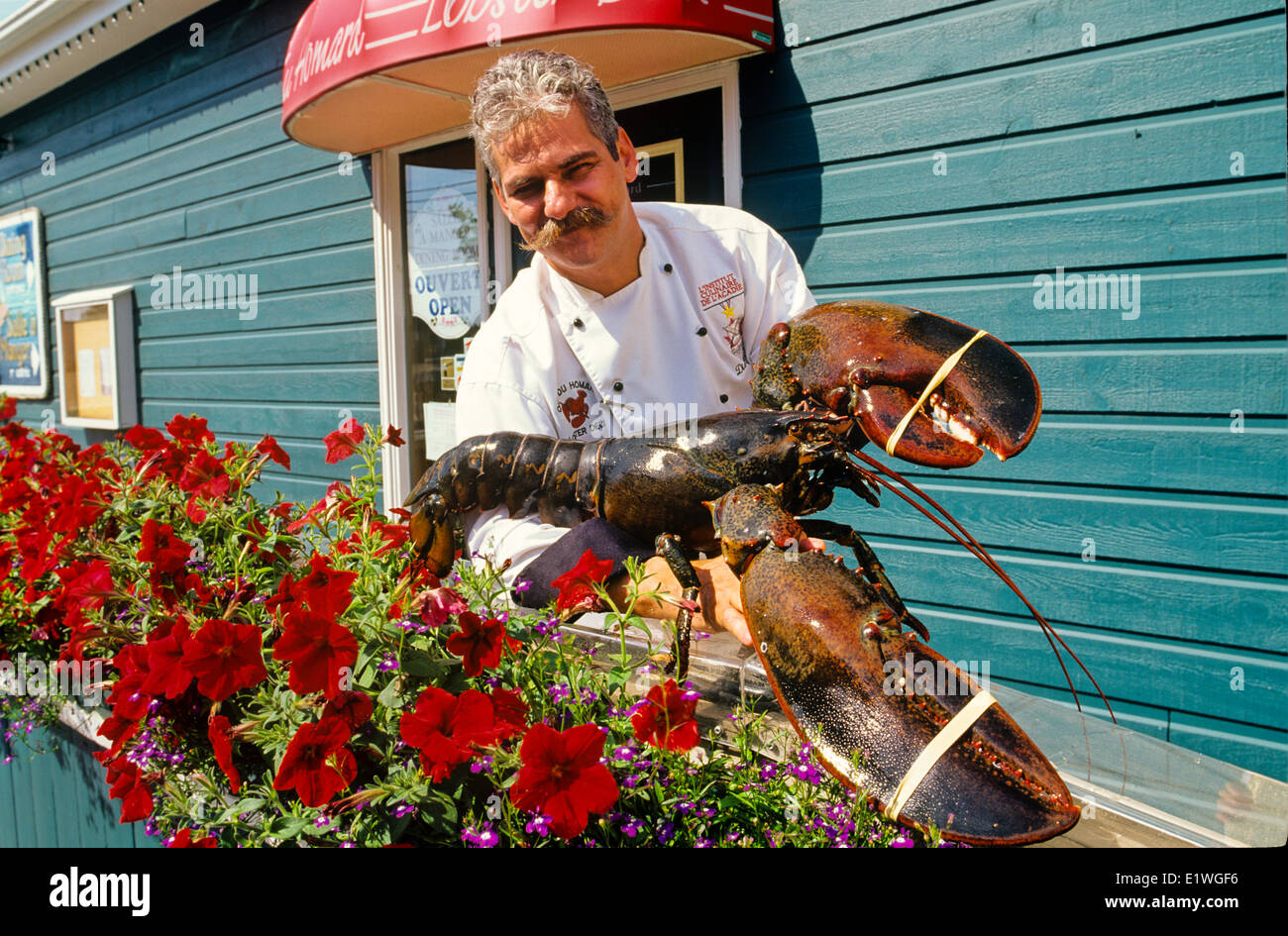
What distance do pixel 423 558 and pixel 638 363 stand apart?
2.64 feet

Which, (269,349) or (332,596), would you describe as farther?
(269,349)

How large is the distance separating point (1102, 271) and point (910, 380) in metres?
2.10

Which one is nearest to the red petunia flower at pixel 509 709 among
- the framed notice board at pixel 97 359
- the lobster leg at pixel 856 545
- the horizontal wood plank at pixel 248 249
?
the lobster leg at pixel 856 545

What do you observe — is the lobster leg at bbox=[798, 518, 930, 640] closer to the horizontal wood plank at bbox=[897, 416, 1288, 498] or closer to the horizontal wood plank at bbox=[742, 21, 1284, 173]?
the horizontal wood plank at bbox=[897, 416, 1288, 498]

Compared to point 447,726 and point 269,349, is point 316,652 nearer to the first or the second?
point 447,726

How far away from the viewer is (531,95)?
1.68m

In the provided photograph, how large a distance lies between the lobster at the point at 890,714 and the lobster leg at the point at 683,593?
159 millimetres

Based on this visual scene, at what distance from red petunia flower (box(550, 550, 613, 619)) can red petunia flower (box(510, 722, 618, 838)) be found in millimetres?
235

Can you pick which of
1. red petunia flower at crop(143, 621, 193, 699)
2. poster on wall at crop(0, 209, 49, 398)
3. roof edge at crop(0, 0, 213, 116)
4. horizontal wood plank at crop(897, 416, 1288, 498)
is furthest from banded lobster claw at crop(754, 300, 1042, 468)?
poster on wall at crop(0, 209, 49, 398)

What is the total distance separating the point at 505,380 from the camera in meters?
1.89

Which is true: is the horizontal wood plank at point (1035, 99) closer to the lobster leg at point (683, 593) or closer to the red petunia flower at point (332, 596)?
the lobster leg at point (683, 593)

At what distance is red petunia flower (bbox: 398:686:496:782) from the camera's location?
94 centimetres

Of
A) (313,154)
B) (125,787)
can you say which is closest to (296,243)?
(313,154)

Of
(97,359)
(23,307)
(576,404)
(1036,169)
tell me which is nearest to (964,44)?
(1036,169)
